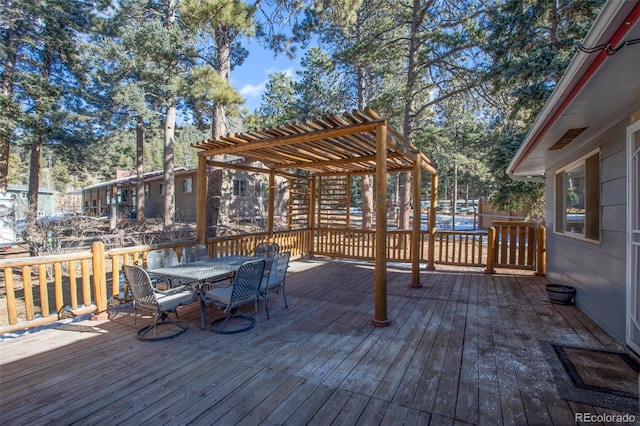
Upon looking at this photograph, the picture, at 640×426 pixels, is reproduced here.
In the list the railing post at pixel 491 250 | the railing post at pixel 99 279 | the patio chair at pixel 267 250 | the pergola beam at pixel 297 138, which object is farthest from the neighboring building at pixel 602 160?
the railing post at pixel 99 279

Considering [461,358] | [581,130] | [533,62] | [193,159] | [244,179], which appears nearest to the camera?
[461,358]

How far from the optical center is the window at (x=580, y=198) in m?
3.65

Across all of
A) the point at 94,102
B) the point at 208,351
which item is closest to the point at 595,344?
the point at 208,351

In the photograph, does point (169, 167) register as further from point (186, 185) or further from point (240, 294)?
point (240, 294)

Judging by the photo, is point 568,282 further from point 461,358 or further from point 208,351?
point 208,351

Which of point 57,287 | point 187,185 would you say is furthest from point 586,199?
point 187,185

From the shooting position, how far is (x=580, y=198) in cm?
417

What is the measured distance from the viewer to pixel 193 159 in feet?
154

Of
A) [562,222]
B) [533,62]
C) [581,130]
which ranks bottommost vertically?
[562,222]

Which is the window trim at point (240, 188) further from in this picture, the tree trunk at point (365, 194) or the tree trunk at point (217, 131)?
the tree trunk at point (217, 131)

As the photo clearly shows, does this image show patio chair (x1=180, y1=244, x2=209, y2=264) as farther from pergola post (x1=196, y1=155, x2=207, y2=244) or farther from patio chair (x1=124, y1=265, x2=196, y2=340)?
patio chair (x1=124, y1=265, x2=196, y2=340)

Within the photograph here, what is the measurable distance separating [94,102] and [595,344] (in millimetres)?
16174

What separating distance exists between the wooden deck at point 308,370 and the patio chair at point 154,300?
149 millimetres

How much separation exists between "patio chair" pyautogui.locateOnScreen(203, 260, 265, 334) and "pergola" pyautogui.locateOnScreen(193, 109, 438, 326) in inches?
53.9
